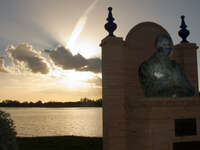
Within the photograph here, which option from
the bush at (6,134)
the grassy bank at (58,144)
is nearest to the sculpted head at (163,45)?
the grassy bank at (58,144)

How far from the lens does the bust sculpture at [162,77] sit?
41.4ft

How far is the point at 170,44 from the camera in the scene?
13844 millimetres

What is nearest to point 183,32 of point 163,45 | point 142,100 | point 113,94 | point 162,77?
point 163,45

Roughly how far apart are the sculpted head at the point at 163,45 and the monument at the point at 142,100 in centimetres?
4

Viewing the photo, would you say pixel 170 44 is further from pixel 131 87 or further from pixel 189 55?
pixel 131 87

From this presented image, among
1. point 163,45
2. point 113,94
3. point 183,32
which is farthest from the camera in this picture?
point 183,32

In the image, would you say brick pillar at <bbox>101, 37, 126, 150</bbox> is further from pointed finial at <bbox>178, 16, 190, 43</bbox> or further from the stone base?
pointed finial at <bbox>178, 16, 190, 43</bbox>

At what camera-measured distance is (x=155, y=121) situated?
11219 mm

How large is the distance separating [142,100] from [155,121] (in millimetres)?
1110

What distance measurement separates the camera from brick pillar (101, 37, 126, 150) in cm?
1192

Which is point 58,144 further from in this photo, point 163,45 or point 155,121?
point 163,45

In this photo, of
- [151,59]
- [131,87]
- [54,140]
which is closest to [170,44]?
[151,59]

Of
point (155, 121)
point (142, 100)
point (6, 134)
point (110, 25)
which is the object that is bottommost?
point (6, 134)

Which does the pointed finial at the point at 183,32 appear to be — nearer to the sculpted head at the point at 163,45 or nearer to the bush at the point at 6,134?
the sculpted head at the point at 163,45
